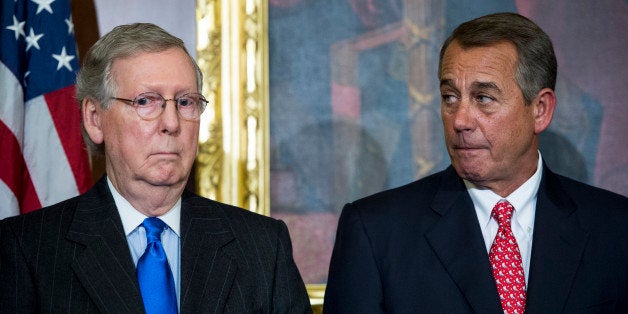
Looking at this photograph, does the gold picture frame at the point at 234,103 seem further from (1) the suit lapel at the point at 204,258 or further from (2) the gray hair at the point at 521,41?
(2) the gray hair at the point at 521,41

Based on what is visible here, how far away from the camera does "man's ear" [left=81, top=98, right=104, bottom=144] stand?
102 inches

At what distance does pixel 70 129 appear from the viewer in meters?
3.44

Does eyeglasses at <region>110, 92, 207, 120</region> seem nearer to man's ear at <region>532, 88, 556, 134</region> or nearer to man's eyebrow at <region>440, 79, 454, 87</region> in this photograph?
man's eyebrow at <region>440, 79, 454, 87</region>

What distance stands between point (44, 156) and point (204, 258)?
3.82 feet

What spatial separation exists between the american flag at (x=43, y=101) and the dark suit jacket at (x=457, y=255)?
1.21m

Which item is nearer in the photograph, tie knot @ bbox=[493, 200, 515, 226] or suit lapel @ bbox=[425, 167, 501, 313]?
suit lapel @ bbox=[425, 167, 501, 313]

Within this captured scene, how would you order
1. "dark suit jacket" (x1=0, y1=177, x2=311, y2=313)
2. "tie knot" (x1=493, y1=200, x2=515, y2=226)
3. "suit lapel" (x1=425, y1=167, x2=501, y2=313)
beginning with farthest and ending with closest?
"tie knot" (x1=493, y1=200, x2=515, y2=226) < "suit lapel" (x1=425, y1=167, x2=501, y2=313) < "dark suit jacket" (x1=0, y1=177, x2=311, y2=313)

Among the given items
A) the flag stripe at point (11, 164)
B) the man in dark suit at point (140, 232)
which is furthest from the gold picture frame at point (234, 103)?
the man in dark suit at point (140, 232)

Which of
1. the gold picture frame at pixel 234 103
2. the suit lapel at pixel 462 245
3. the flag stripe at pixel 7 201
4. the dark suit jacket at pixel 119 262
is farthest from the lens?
the gold picture frame at pixel 234 103

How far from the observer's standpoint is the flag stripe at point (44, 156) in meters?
3.40

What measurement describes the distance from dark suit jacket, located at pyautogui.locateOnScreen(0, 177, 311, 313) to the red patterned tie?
2.02 ft

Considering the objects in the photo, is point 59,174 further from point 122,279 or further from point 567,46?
point 567,46

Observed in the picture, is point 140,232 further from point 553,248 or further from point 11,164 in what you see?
point 553,248

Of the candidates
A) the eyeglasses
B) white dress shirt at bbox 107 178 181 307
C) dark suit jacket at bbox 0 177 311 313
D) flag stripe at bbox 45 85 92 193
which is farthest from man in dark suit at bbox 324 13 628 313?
flag stripe at bbox 45 85 92 193
